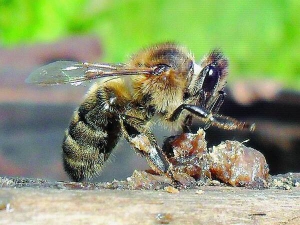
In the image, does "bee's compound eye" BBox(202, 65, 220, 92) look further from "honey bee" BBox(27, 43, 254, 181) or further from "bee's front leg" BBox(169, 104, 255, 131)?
"bee's front leg" BBox(169, 104, 255, 131)

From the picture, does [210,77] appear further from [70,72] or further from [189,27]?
[189,27]

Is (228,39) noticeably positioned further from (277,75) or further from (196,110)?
(196,110)

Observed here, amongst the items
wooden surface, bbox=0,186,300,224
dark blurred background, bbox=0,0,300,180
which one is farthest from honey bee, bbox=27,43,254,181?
dark blurred background, bbox=0,0,300,180

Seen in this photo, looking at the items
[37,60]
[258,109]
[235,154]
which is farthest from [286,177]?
[37,60]

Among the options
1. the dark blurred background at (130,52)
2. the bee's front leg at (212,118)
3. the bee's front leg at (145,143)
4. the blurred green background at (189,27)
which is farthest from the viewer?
the blurred green background at (189,27)

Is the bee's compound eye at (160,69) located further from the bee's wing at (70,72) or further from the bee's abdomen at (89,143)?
the bee's abdomen at (89,143)

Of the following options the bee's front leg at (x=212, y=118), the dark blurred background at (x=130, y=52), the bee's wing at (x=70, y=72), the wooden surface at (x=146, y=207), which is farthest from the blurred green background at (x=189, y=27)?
the wooden surface at (x=146, y=207)
